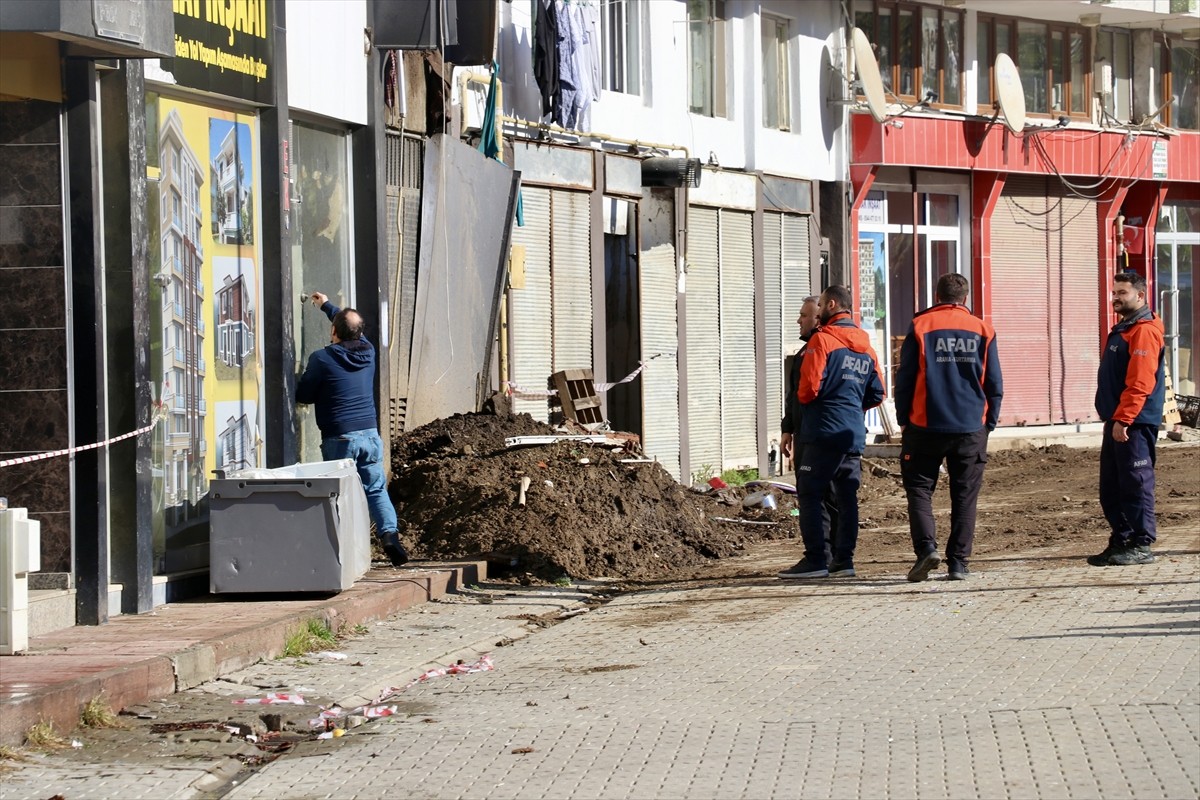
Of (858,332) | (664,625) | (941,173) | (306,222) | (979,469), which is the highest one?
(941,173)

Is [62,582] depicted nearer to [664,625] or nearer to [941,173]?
[664,625]

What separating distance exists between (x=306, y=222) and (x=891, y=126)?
14.8 meters

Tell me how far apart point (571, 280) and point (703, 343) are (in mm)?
3251

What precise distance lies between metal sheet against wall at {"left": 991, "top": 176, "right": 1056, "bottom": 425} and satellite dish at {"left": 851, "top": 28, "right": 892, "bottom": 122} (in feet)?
15.8

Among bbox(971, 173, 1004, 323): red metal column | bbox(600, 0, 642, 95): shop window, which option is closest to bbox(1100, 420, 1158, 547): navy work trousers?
bbox(600, 0, 642, 95): shop window

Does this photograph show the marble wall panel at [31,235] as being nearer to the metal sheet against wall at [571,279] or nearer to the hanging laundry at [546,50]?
the hanging laundry at [546,50]

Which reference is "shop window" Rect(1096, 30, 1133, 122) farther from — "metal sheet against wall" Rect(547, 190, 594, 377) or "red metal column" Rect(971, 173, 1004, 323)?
"metal sheet against wall" Rect(547, 190, 594, 377)

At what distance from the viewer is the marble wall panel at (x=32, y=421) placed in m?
9.80

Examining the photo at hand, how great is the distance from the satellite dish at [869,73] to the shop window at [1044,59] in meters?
4.31

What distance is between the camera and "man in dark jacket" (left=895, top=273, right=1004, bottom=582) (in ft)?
38.5

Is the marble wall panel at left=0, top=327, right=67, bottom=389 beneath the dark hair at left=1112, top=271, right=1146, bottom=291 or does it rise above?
beneath

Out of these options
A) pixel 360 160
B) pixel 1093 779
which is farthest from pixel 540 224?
pixel 1093 779

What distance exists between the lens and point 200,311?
11547 mm

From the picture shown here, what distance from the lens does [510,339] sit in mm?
18094
